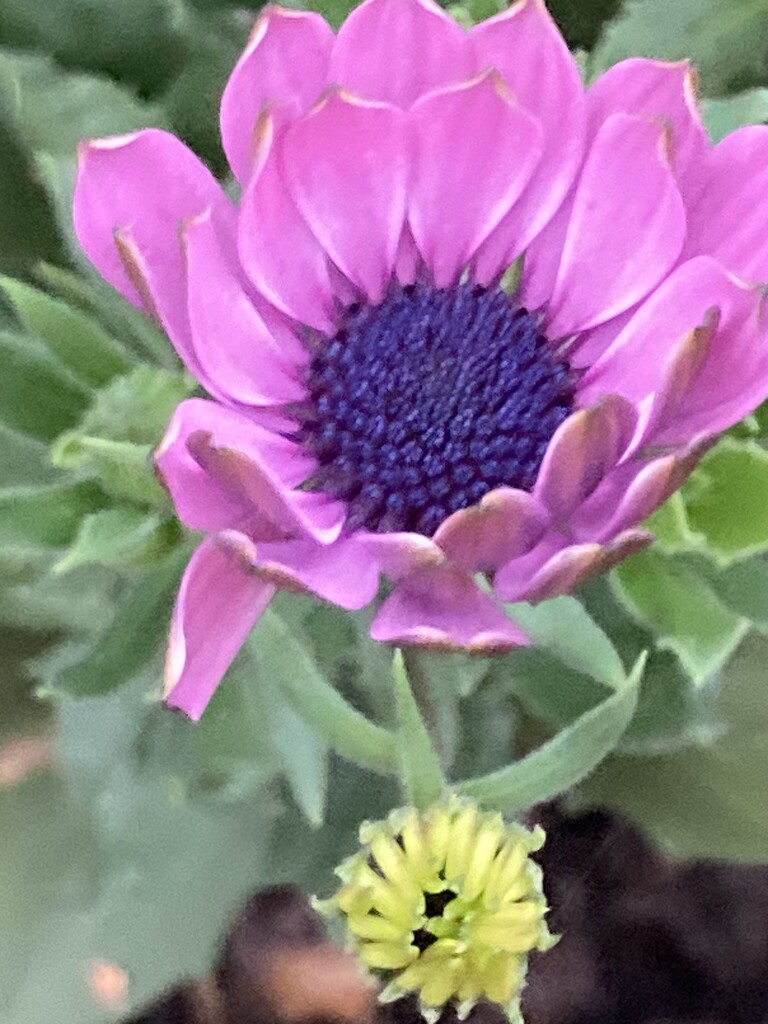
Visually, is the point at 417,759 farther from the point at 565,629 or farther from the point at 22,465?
the point at 22,465

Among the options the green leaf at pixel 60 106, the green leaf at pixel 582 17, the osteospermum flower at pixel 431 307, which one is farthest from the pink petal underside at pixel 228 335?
the green leaf at pixel 582 17

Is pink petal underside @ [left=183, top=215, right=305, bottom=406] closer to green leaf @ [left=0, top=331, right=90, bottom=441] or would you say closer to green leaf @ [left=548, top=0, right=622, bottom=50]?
green leaf @ [left=0, top=331, right=90, bottom=441]

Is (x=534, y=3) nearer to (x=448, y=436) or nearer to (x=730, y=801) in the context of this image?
(x=448, y=436)

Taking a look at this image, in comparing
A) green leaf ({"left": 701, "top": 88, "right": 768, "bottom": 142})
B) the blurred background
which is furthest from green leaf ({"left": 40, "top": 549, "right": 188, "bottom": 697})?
green leaf ({"left": 701, "top": 88, "right": 768, "bottom": 142})

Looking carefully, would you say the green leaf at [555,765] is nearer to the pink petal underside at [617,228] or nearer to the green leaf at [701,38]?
the pink petal underside at [617,228]

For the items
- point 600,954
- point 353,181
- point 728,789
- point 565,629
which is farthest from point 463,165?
point 600,954
